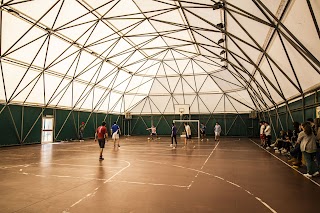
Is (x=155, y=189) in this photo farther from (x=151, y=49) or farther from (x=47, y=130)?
(x=47, y=130)

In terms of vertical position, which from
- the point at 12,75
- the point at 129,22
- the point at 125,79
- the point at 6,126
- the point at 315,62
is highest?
the point at 129,22

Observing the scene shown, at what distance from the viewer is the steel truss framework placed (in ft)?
34.6

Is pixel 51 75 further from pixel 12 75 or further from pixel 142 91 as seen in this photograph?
pixel 142 91

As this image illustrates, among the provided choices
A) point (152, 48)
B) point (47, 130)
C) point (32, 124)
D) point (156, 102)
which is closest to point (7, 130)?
point (32, 124)

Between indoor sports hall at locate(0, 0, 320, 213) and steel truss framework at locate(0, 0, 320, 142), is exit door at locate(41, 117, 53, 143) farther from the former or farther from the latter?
steel truss framework at locate(0, 0, 320, 142)

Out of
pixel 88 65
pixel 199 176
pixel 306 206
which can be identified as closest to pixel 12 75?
pixel 88 65

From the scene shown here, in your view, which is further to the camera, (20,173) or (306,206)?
(20,173)

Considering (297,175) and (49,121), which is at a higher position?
(49,121)

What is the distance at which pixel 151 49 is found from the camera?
23859 millimetres

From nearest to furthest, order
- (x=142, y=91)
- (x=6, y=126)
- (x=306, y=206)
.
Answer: (x=306, y=206) → (x=6, y=126) → (x=142, y=91)

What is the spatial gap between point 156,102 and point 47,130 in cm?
1664

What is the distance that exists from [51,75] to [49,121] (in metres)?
5.72

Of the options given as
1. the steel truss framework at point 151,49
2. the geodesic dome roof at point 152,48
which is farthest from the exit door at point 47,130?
the geodesic dome roof at point 152,48

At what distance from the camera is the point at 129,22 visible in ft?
57.8
